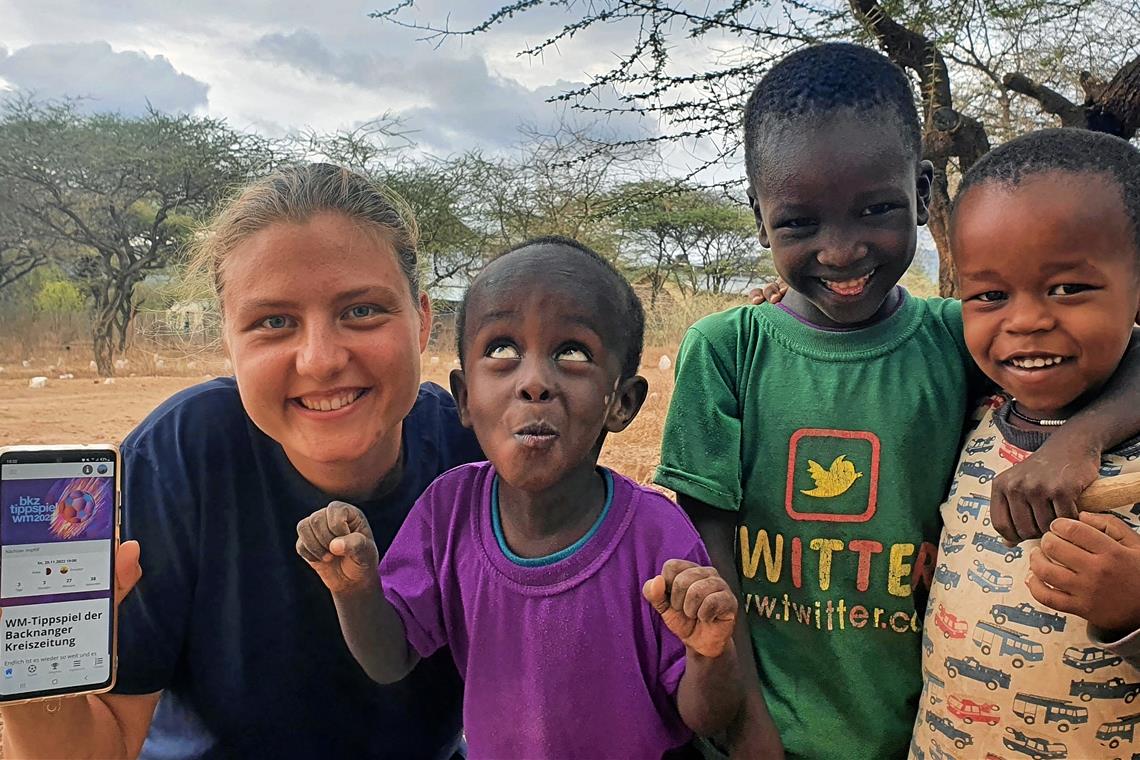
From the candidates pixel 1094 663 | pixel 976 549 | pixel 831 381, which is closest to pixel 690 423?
pixel 831 381

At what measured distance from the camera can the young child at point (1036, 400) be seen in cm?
139

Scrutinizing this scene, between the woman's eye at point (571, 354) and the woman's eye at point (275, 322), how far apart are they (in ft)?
1.97

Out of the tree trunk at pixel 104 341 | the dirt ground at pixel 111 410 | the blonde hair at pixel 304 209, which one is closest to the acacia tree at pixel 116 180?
the tree trunk at pixel 104 341

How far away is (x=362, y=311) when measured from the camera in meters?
1.79

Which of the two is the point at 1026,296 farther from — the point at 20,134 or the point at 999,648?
the point at 20,134

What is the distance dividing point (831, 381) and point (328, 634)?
1.14 meters

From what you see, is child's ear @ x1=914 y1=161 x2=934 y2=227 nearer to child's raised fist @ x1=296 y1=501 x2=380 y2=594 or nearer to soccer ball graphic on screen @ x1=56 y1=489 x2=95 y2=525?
child's raised fist @ x1=296 y1=501 x2=380 y2=594

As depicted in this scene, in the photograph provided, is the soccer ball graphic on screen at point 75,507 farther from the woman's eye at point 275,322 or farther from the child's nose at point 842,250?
the child's nose at point 842,250

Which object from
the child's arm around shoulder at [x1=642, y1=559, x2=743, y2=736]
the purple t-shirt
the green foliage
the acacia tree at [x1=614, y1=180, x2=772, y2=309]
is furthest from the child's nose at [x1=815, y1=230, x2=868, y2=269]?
the green foliage

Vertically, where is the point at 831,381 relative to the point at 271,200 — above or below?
below

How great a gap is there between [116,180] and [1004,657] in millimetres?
18140

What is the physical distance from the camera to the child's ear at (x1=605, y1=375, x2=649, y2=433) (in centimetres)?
155

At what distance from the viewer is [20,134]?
53.6 feet

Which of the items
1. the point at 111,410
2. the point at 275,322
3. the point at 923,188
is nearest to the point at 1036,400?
the point at 923,188
